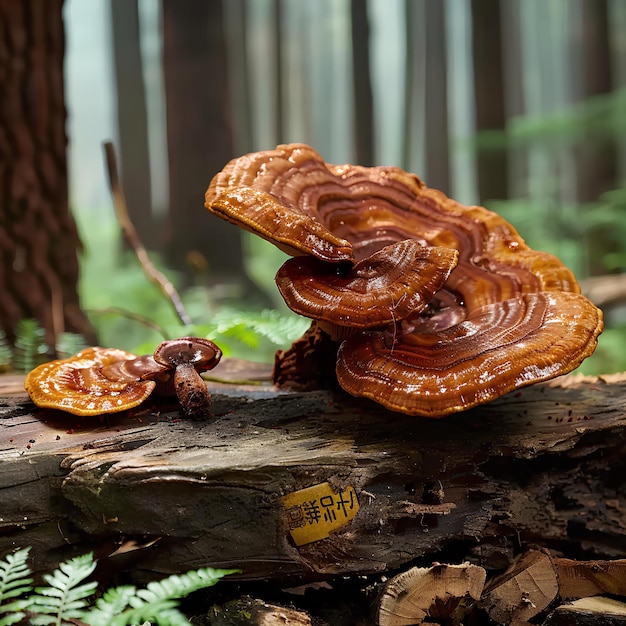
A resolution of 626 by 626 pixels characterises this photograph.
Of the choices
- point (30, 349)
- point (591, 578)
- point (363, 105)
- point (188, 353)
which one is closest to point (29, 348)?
point (30, 349)

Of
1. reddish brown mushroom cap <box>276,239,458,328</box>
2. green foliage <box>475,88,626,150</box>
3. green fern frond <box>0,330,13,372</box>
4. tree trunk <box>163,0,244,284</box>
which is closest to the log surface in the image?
reddish brown mushroom cap <box>276,239,458,328</box>

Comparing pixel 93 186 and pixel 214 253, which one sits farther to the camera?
pixel 93 186

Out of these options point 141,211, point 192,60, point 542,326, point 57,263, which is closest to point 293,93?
point 141,211

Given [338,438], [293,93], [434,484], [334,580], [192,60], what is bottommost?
[334,580]

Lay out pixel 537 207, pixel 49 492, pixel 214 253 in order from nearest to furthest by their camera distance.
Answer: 1. pixel 49 492
2. pixel 537 207
3. pixel 214 253

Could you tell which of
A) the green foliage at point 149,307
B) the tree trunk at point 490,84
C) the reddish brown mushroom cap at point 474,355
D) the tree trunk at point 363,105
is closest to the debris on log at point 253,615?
the reddish brown mushroom cap at point 474,355

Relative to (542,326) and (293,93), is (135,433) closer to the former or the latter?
(542,326)

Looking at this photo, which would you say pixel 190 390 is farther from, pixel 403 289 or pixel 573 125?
pixel 573 125

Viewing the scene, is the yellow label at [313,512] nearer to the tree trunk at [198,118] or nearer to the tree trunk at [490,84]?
the tree trunk at [198,118]
